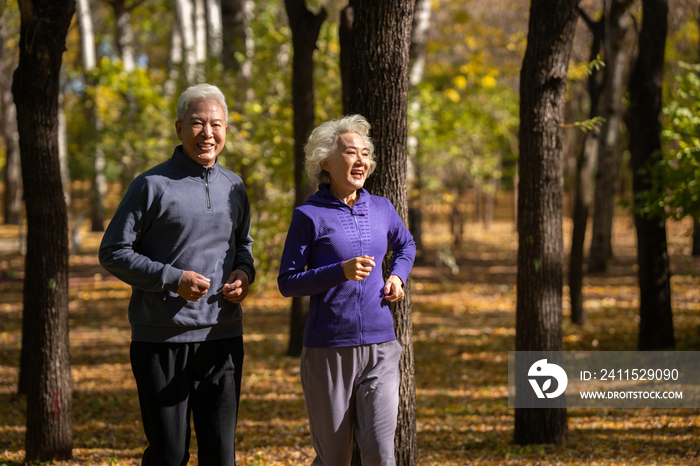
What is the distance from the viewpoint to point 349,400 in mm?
2807

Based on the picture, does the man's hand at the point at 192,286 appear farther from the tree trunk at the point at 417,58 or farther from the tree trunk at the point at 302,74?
the tree trunk at the point at 417,58

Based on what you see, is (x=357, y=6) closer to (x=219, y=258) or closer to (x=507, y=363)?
(x=219, y=258)

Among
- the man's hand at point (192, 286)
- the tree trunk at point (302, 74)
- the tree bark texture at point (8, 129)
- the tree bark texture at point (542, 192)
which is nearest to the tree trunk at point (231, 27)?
the tree trunk at point (302, 74)

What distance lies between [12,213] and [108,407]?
23.5m

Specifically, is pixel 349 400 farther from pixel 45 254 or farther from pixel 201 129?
pixel 45 254

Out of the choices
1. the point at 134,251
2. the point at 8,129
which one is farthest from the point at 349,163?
the point at 8,129

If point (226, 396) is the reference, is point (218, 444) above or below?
below

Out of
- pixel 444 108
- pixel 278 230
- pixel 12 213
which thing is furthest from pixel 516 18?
pixel 12 213

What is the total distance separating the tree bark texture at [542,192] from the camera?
4621 millimetres

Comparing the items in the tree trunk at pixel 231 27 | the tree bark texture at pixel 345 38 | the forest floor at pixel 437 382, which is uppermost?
the tree trunk at pixel 231 27

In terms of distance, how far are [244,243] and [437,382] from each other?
180 inches

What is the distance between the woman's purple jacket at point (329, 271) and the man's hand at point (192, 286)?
325 mm

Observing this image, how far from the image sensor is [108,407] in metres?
6.25

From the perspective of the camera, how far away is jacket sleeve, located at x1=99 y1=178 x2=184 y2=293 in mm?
2635
